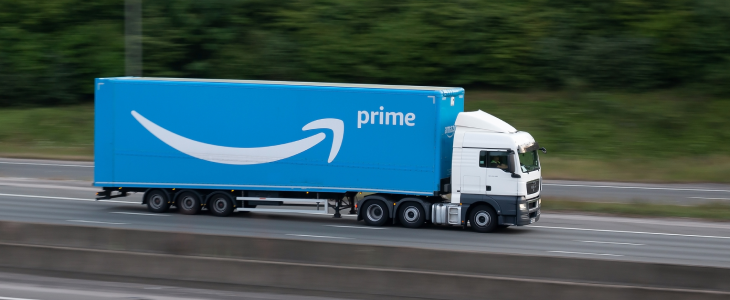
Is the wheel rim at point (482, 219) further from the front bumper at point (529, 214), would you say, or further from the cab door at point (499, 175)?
the front bumper at point (529, 214)

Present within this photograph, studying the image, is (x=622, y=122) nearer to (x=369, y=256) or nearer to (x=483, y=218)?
(x=483, y=218)

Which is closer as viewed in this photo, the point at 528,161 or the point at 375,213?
the point at 528,161

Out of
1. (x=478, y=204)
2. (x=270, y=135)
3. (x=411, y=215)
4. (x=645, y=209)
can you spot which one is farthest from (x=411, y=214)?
(x=645, y=209)

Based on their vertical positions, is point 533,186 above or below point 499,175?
below

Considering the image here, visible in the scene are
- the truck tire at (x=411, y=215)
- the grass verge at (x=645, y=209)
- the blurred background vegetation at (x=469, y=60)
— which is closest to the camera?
the truck tire at (x=411, y=215)

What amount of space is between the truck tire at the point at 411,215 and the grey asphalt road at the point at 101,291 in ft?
23.8

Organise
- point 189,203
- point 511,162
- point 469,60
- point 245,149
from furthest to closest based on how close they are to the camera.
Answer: point 469,60 < point 189,203 < point 245,149 < point 511,162

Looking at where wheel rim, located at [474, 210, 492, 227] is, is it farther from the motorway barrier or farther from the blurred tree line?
the blurred tree line

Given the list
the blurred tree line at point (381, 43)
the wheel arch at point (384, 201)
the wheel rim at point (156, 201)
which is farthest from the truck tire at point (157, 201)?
the blurred tree line at point (381, 43)

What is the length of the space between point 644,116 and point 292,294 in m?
24.7

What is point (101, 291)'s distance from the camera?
12.5 metres

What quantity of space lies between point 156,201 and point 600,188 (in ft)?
48.4

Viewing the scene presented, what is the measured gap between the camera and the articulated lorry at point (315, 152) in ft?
60.3

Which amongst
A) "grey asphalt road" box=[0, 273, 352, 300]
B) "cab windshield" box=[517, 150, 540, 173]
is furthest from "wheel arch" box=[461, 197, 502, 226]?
"grey asphalt road" box=[0, 273, 352, 300]
